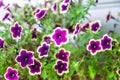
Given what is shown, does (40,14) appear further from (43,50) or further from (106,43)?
(106,43)

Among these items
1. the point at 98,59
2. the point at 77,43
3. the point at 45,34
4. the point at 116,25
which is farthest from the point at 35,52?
the point at 116,25

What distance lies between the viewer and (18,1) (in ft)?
5.83

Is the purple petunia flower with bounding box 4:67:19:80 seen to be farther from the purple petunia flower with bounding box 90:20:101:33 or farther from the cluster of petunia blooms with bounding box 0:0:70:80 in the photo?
the purple petunia flower with bounding box 90:20:101:33

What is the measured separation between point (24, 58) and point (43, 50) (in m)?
0.10

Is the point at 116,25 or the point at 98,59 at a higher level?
the point at 116,25

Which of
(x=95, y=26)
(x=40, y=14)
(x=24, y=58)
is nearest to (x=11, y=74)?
(x=24, y=58)

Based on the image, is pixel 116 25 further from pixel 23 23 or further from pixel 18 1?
pixel 18 1

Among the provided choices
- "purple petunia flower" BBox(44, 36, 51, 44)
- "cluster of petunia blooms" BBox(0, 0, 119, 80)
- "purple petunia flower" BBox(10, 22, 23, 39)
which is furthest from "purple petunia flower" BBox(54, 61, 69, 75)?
"purple petunia flower" BBox(10, 22, 23, 39)

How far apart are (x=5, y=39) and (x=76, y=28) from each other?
0.42m

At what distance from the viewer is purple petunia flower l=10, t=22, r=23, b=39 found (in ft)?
4.71

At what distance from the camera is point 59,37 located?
133cm

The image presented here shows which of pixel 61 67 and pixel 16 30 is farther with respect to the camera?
pixel 16 30

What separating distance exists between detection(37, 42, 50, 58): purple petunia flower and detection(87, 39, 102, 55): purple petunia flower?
207mm

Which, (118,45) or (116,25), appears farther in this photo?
(116,25)
